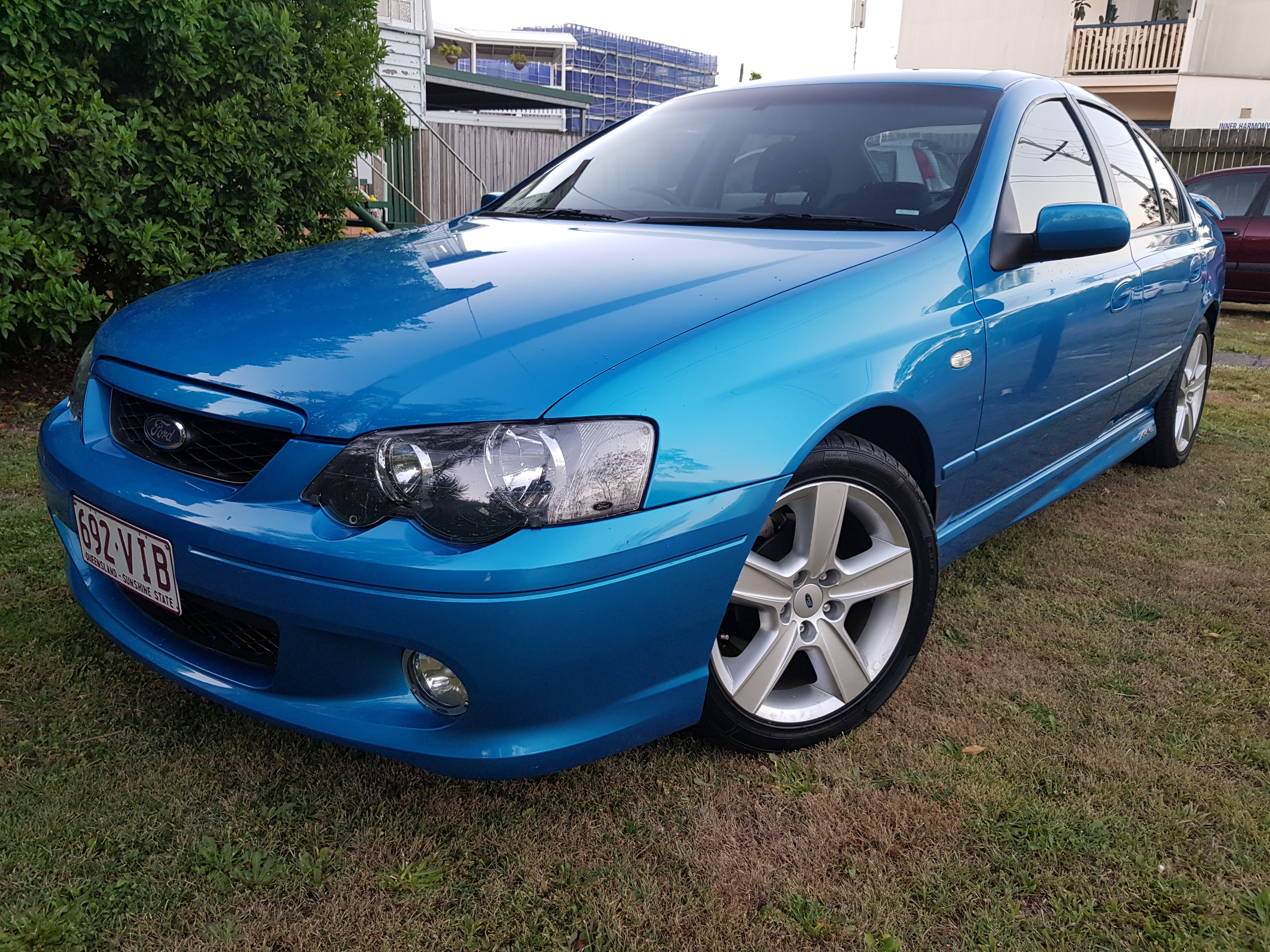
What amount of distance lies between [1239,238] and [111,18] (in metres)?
10.1

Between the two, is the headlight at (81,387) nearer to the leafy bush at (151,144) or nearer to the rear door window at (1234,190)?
the leafy bush at (151,144)

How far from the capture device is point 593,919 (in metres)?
1.62

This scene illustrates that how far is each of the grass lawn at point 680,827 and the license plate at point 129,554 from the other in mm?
377

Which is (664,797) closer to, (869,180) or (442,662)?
(442,662)

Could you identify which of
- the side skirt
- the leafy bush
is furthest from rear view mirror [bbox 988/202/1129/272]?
the leafy bush

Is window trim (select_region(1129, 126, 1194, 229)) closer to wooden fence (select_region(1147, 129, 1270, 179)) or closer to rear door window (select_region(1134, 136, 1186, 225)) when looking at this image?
rear door window (select_region(1134, 136, 1186, 225))

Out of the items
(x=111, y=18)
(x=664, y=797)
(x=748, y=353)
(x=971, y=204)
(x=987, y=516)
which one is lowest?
(x=664, y=797)

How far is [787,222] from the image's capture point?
254 cm

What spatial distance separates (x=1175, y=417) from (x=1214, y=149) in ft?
47.3

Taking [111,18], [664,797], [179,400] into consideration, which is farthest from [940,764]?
[111,18]

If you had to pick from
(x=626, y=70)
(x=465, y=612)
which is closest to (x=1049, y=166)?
Result: (x=465, y=612)

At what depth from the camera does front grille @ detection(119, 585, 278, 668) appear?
68.7 inches

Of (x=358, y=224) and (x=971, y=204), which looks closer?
(x=971, y=204)

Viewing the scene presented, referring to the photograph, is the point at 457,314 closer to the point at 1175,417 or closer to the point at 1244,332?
the point at 1175,417
